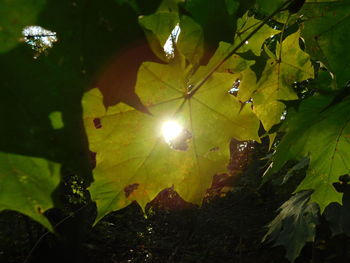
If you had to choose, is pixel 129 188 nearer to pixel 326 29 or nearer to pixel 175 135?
pixel 175 135

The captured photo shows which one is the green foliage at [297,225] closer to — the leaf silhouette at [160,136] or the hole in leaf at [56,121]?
the leaf silhouette at [160,136]

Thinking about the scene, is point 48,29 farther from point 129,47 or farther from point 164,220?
point 164,220

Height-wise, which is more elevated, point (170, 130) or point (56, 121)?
point (170, 130)

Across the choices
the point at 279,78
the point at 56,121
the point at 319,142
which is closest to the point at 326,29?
the point at 279,78

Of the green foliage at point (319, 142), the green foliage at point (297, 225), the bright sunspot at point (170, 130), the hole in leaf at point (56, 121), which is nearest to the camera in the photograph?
the hole in leaf at point (56, 121)

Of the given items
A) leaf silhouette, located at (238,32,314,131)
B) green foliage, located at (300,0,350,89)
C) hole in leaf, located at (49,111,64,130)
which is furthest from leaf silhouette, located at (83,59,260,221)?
hole in leaf, located at (49,111,64,130)

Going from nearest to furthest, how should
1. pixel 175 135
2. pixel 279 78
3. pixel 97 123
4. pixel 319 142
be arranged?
pixel 97 123 < pixel 175 135 < pixel 279 78 < pixel 319 142

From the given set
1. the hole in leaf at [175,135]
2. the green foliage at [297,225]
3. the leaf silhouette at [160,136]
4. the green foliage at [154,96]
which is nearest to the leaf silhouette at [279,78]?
the green foliage at [154,96]
